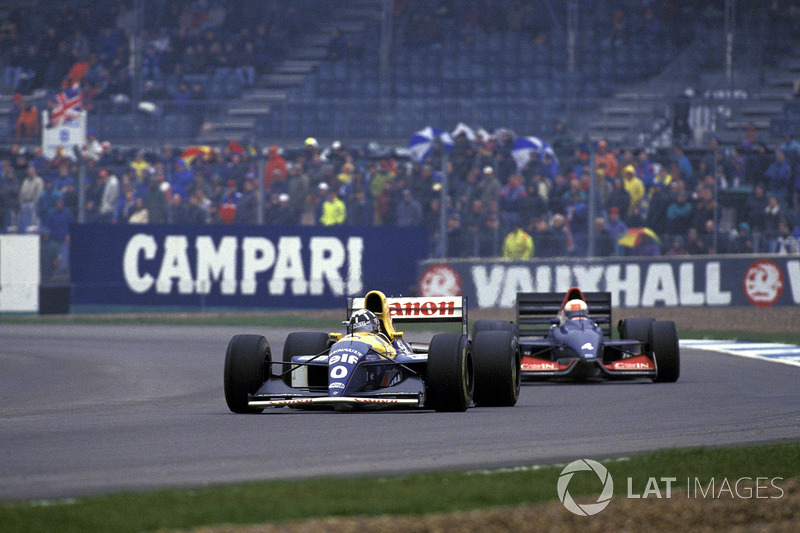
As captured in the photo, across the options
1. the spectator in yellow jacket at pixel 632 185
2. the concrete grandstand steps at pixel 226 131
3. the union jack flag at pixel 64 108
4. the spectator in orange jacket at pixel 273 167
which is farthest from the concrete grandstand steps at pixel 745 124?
the union jack flag at pixel 64 108

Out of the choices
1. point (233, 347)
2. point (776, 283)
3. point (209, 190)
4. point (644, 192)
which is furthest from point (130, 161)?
point (233, 347)

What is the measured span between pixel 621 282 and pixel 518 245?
210cm

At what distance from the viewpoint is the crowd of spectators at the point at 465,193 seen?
24.0 metres

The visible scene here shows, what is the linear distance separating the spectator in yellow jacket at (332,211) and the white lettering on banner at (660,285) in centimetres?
628

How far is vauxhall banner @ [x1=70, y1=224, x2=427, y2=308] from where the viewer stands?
25.8m

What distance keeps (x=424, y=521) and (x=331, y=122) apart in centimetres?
2385

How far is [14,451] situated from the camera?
786 centimetres

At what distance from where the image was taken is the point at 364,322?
36.1 ft

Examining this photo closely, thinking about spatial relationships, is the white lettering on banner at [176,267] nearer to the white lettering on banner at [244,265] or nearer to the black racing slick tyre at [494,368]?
the white lettering on banner at [244,265]

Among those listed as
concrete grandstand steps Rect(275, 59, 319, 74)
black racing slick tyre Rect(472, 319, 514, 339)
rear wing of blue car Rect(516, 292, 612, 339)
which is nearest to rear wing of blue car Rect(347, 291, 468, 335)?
black racing slick tyre Rect(472, 319, 514, 339)

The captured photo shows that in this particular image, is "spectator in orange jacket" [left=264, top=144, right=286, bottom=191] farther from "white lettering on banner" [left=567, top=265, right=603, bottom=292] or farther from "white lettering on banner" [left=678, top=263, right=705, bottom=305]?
"white lettering on banner" [left=678, top=263, right=705, bottom=305]

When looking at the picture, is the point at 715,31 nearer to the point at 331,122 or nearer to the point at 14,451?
the point at 331,122

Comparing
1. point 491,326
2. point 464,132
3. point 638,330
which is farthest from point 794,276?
point 491,326

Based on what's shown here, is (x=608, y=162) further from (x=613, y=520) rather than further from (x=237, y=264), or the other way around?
(x=613, y=520)
